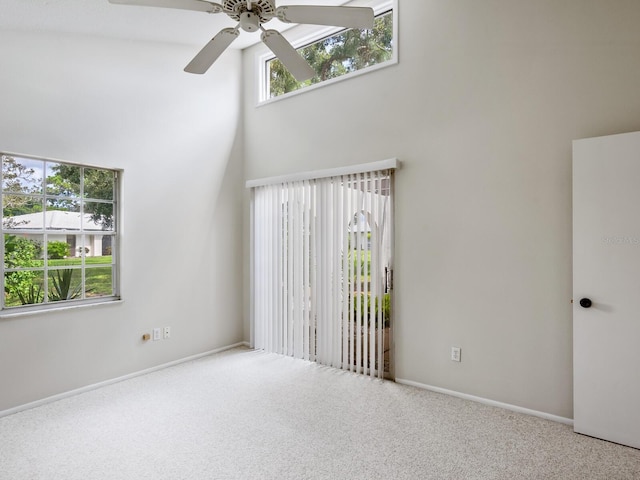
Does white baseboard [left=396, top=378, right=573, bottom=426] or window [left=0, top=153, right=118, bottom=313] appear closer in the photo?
white baseboard [left=396, top=378, right=573, bottom=426]

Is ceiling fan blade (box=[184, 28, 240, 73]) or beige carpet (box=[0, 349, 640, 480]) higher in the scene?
ceiling fan blade (box=[184, 28, 240, 73])

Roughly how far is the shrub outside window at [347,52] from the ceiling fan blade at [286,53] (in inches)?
49.0

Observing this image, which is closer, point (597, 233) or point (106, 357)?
point (597, 233)

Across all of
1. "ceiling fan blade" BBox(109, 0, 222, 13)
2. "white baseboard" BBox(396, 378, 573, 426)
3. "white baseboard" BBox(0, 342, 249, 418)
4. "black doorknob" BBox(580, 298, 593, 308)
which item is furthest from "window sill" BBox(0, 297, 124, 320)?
"black doorknob" BBox(580, 298, 593, 308)

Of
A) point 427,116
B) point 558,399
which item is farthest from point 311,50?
point 558,399

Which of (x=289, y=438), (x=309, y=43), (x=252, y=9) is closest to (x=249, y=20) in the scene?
(x=252, y=9)

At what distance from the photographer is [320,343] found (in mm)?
3975

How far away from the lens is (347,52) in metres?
3.95

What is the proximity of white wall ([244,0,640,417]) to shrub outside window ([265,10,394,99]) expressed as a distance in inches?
7.8

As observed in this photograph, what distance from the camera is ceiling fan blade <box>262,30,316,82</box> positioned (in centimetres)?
230

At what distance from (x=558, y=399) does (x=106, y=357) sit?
3704 mm

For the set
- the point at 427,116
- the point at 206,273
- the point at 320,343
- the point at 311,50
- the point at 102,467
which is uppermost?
the point at 311,50

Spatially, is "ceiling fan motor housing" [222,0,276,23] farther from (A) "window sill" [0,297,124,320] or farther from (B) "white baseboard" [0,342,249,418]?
(B) "white baseboard" [0,342,249,418]

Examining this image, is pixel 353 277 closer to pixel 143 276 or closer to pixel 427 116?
pixel 427 116
